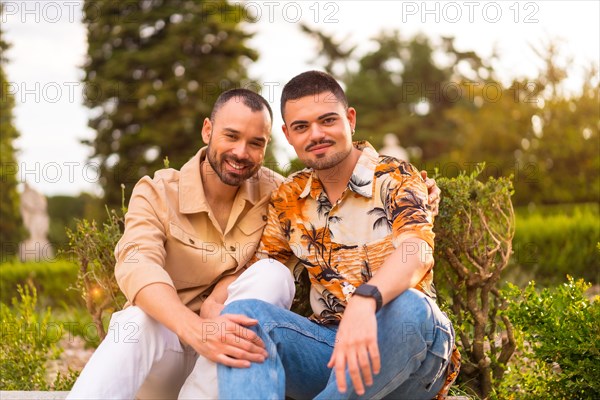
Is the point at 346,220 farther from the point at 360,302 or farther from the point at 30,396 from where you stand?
the point at 30,396

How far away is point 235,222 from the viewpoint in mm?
3293

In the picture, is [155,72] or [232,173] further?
[155,72]

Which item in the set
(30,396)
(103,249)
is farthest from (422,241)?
(30,396)

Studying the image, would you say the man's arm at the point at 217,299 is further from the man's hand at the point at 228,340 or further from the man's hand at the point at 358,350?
the man's hand at the point at 358,350

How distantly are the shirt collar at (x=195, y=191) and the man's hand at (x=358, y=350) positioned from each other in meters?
1.17

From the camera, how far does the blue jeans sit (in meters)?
2.38

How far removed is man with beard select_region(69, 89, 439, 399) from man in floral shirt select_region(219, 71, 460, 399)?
128 millimetres

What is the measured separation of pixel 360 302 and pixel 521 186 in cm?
1314

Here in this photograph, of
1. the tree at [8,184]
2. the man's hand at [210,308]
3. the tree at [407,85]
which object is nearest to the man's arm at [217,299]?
the man's hand at [210,308]

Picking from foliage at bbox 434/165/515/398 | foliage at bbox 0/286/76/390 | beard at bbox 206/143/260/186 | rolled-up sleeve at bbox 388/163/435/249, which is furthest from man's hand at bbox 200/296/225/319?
foliage at bbox 0/286/76/390

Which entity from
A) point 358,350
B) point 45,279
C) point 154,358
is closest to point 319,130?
point 358,350

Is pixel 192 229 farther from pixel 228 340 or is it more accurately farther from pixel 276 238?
pixel 228 340

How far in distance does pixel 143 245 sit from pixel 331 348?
93cm

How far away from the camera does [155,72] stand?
1875cm
